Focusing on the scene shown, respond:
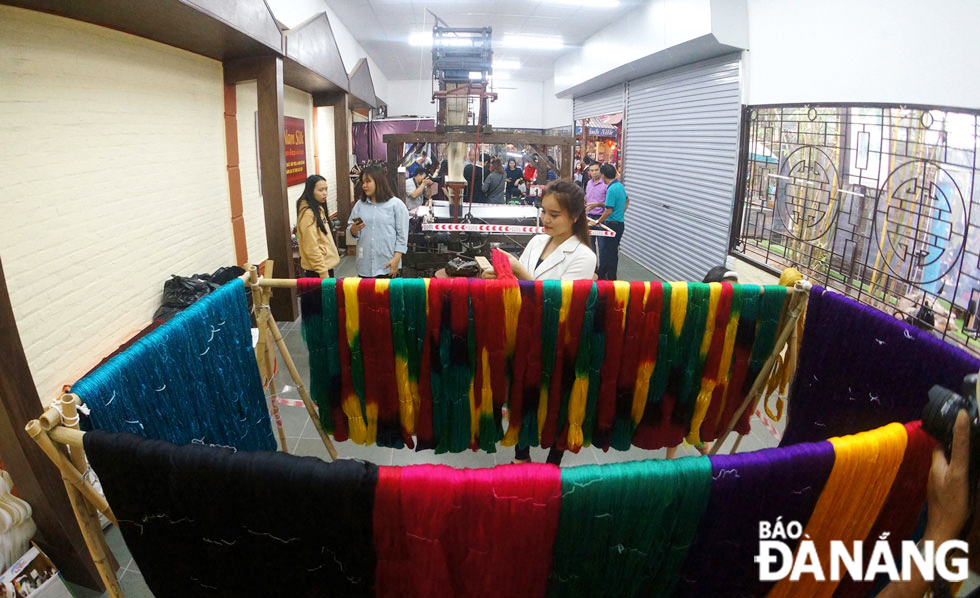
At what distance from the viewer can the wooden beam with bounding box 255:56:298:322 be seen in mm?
4723

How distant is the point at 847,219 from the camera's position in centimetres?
375

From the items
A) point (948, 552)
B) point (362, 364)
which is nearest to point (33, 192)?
point (362, 364)

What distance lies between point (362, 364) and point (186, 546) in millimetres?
1079

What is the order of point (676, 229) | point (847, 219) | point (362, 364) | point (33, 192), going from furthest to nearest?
point (676, 229) < point (847, 219) < point (33, 192) < point (362, 364)

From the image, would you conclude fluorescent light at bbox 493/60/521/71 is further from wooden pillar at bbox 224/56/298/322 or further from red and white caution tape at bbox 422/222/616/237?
wooden pillar at bbox 224/56/298/322

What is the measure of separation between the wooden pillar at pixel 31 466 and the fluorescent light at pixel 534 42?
940 cm

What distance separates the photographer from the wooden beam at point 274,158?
4723mm

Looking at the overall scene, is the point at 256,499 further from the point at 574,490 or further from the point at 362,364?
the point at 362,364

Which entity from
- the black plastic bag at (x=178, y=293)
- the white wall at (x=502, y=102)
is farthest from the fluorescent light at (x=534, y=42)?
the black plastic bag at (x=178, y=293)

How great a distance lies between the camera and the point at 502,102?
17469mm

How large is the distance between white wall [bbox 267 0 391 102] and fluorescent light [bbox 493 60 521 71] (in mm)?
3142

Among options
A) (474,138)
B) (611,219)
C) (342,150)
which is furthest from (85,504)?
(342,150)

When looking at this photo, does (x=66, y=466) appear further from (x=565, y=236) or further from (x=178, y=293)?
(x=178, y=293)

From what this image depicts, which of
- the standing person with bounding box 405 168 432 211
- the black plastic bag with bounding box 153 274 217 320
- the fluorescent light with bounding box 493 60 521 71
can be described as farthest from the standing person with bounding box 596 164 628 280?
the fluorescent light with bounding box 493 60 521 71
